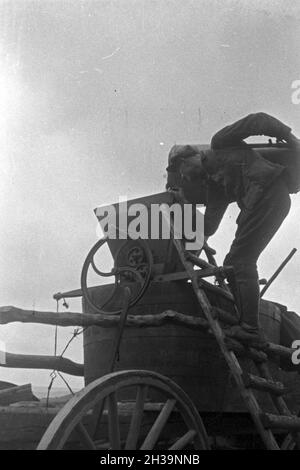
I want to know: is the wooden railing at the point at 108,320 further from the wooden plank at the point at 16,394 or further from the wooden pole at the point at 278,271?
the wooden pole at the point at 278,271

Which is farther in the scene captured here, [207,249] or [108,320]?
[207,249]

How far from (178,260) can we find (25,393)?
5.83 ft

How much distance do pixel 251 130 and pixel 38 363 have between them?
3.07 metres

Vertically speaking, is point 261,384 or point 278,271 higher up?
point 278,271

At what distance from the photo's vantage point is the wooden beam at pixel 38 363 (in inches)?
238

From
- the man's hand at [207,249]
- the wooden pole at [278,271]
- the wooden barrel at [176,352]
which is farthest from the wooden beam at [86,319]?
the wooden pole at [278,271]

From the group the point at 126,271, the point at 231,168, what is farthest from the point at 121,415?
the point at 231,168

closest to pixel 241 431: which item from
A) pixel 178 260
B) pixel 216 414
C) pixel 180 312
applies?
pixel 216 414

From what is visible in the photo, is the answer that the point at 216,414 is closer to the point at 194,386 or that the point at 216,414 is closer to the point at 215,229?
the point at 194,386

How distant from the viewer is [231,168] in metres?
5.59

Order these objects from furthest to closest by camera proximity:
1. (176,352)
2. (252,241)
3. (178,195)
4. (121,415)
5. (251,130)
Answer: (178,195) < (251,130) < (252,241) < (176,352) < (121,415)

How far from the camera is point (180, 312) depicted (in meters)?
5.18

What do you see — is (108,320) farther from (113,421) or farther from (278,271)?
Result: (278,271)
